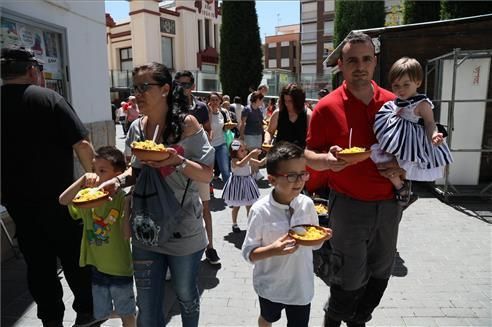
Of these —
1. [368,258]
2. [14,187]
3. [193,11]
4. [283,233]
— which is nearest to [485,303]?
[368,258]

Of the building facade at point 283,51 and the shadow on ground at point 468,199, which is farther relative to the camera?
the building facade at point 283,51

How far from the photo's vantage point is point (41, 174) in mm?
2953

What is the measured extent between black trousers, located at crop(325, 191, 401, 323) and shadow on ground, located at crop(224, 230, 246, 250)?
2599 mm

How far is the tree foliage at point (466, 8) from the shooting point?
1135 centimetres

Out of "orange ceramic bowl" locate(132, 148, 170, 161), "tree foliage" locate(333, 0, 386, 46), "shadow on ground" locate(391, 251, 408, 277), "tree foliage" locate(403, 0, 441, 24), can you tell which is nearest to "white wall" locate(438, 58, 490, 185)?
"shadow on ground" locate(391, 251, 408, 277)

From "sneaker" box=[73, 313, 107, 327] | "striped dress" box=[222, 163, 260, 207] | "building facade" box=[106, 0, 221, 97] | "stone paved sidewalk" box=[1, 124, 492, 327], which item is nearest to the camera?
"sneaker" box=[73, 313, 107, 327]

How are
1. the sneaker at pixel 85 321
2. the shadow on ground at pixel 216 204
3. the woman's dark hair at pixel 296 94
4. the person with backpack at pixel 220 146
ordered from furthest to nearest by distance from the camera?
1. the shadow on ground at pixel 216 204
2. the person with backpack at pixel 220 146
3. the woman's dark hair at pixel 296 94
4. the sneaker at pixel 85 321

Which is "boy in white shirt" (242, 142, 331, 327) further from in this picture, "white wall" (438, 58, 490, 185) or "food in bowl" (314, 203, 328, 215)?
"white wall" (438, 58, 490, 185)

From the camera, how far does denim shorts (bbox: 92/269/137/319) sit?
9.39ft

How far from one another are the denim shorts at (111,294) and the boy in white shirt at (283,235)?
1.07m

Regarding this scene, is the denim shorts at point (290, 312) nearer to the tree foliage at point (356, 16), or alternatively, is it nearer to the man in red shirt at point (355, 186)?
the man in red shirt at point (355, 186)

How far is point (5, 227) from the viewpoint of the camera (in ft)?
15.1

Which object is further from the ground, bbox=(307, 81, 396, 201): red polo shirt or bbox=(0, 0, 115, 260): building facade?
bbox=(0, 0, 115, 260): building facade

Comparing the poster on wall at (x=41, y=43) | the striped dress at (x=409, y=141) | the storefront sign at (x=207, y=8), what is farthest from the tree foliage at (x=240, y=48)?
the striped dress at (x=409, y=141)
